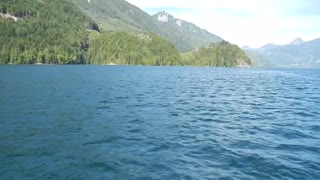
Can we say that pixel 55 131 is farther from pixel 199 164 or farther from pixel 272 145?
pixel 272 145

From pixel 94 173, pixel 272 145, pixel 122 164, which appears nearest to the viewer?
pixel 94 173

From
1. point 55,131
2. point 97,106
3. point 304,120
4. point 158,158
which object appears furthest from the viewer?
point 97,106

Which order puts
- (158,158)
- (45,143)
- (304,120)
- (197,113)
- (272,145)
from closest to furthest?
(158,158)
(45,143)
(272,145)
(304,120)
(197,113)

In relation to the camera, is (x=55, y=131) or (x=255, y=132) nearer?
(x=55, y=131)

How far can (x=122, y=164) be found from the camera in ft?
71.7

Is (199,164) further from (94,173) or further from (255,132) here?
(255,132)

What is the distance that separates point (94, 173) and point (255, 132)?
1842 cm

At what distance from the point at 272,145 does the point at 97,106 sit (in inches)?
1057

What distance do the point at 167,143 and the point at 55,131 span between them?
10.7m

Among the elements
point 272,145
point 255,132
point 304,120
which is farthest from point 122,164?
point 304,120

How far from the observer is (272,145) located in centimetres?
2812

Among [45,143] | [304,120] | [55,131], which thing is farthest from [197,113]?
[45,143]

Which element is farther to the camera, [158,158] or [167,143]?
[167,143]

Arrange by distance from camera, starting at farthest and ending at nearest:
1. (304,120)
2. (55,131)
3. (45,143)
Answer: (304,120) → (55,131) → (45,143)
